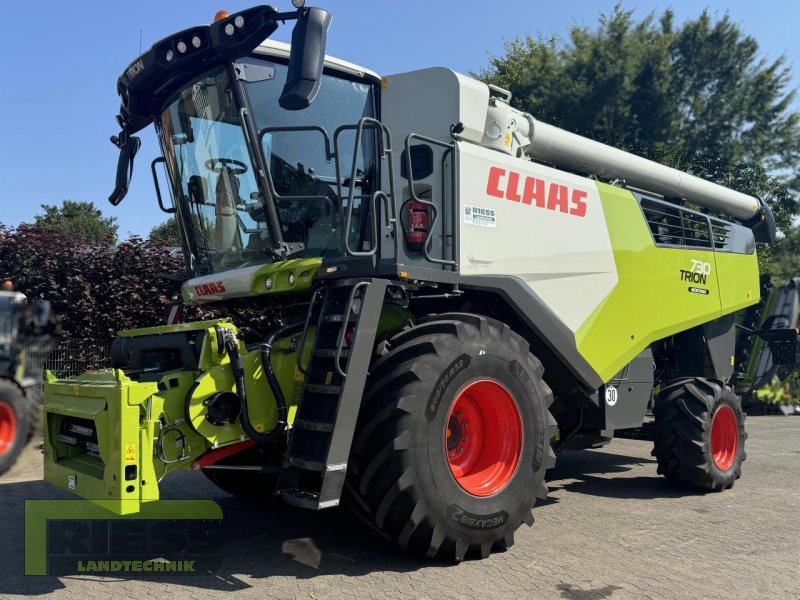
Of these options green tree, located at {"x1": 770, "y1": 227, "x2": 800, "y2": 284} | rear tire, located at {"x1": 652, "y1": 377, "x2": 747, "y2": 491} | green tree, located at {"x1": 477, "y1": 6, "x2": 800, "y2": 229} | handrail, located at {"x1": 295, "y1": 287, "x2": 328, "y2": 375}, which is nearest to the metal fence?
handrail, located at {"x1": 295, "y1": 287, "x2": 328, "y2": 375}

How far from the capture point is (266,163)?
15.4ft

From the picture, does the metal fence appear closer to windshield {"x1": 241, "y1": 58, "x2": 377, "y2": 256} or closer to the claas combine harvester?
the claas combine harvester

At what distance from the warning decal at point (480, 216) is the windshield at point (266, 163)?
28.8 inches

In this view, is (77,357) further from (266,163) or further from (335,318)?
(335,318)

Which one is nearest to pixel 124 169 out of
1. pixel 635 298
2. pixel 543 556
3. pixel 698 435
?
pixel 543 556

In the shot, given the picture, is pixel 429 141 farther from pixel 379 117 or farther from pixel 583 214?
pixel 583 214

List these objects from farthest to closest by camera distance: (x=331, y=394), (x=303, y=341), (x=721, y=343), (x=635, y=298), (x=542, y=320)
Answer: (x=721, y=343), (x=635, y=298), (x=542, y=320), (x=303, y=341), (x=331, y=394)

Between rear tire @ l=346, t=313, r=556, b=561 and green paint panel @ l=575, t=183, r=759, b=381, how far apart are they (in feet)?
3.93

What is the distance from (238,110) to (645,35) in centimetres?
1861

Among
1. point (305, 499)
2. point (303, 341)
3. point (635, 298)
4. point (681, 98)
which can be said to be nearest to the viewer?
point (305, 499)

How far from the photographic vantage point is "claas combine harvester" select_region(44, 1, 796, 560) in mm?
4000

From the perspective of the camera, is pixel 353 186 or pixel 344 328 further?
pixel 353 186

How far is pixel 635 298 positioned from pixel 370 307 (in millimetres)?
3096

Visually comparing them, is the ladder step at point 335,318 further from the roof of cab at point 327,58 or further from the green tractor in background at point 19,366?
the green tractor in background at point 19,366
